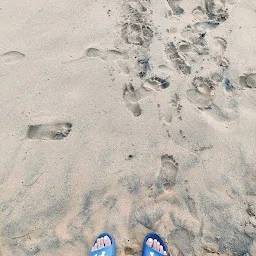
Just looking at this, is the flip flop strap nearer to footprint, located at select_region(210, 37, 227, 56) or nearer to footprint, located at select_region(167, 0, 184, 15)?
footprint, located at select_region(210, 37, 227, 56)

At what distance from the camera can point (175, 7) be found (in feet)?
12.0

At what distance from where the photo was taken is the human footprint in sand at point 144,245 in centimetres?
262

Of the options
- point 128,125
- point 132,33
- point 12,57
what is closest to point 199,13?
point 132,33

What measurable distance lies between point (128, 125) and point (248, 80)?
1.30 metres

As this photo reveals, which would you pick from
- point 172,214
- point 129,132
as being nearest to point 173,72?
point 129,132

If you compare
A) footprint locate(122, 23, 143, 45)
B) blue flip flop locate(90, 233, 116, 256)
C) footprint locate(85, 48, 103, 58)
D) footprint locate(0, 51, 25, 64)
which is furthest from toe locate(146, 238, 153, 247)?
footprint locate(0, 51, 25, 64)

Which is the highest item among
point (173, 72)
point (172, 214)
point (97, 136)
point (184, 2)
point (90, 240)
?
point (184, 2)

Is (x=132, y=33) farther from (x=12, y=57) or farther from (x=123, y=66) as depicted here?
(x=12, y=57)

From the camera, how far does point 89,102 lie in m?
3.10

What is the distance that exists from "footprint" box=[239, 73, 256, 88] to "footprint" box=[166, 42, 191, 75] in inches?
20.7

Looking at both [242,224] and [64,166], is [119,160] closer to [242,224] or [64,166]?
[64,166]

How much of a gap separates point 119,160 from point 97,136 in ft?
0.99

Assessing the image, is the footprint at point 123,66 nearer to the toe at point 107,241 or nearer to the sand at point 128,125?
the sand at point 128,125

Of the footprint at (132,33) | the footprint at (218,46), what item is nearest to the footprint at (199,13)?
the footprint at (218,46)
